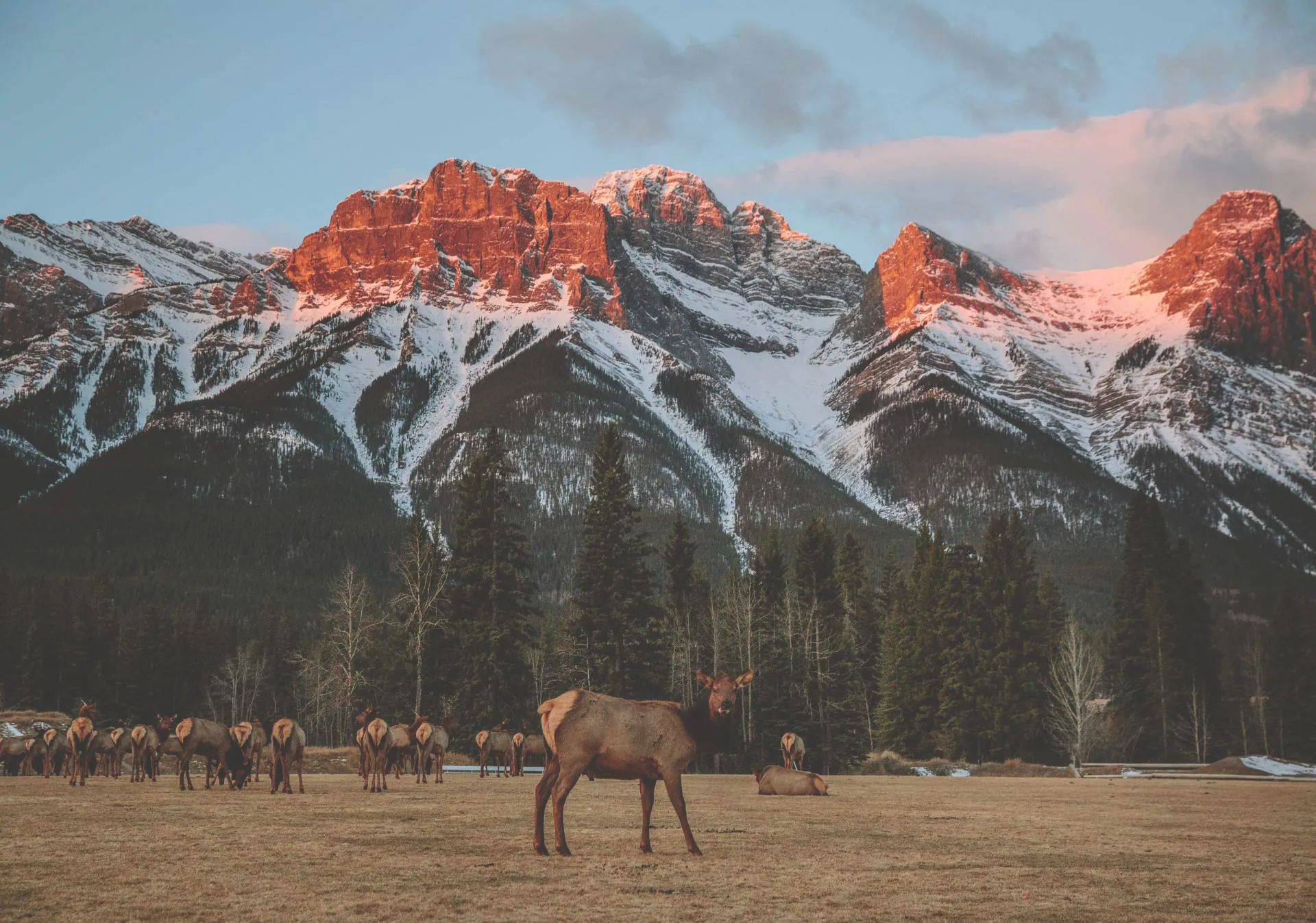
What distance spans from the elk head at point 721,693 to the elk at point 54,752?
84.0 feet

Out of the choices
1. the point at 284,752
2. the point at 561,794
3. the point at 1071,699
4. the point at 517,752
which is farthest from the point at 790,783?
the point at 1071,699

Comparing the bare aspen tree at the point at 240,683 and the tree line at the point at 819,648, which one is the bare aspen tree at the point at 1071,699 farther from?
the bare aspen tree at the point at 240,683

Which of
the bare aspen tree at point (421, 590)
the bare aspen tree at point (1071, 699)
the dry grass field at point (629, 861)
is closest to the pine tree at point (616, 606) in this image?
the bare aspen tree at point (421, 590)

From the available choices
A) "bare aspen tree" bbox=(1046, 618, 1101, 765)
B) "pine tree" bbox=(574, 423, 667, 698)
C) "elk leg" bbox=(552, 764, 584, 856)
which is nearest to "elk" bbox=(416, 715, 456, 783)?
"elk leg" bbox=(552, 764, 584, 856)

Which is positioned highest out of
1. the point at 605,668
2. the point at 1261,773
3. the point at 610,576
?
the point at 610,576

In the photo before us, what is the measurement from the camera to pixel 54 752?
3475 cm

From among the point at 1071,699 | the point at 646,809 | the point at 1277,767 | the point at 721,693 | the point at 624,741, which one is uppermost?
the point at 721,693

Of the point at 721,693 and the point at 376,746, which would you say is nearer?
the point at 721,693

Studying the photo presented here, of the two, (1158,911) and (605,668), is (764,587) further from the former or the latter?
(1158,911)

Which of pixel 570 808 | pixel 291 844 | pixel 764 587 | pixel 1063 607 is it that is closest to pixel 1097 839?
pixel 570 808

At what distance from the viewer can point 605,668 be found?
60.0m

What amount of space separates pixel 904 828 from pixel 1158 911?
28.7ft

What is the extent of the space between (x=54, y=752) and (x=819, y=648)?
1800 inches

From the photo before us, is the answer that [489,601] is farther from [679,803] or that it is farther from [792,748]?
[679,803]
